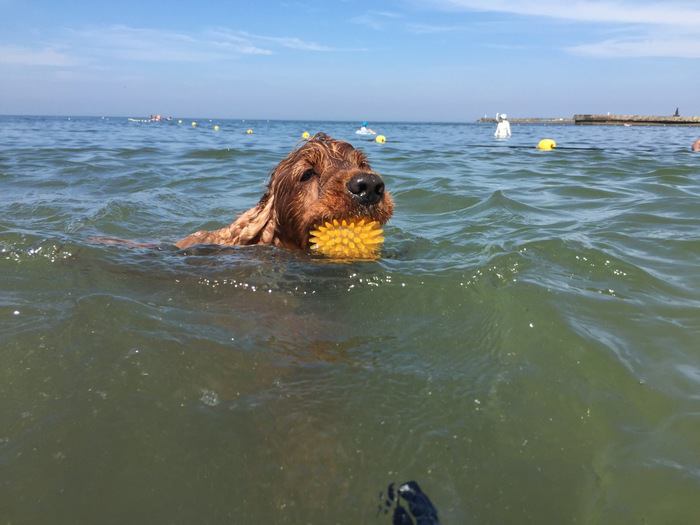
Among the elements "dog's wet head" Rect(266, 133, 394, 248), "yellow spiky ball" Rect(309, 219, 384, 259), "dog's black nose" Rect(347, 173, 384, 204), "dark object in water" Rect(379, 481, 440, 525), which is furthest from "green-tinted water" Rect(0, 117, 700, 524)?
"dog's black nose" Rect(347, 173, 384, 204)

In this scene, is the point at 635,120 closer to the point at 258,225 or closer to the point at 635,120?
the point at 635,120

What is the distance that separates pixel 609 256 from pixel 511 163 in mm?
12121

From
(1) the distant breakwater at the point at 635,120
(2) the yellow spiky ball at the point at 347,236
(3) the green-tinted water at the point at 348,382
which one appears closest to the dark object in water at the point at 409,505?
(3) the green-tinted water at the point at 348,382

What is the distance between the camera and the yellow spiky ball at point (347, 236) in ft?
14.8

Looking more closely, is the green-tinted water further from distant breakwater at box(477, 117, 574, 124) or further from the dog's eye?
distant breakwater at box(477, 117, 574, 124)

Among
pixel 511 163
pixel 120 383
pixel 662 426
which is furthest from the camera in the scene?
pixel 511 163

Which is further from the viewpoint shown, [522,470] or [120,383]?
[120,383]

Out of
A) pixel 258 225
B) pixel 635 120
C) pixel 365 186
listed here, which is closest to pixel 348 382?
pixel 365 186

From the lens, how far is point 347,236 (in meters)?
4.50

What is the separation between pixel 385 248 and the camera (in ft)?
19.4

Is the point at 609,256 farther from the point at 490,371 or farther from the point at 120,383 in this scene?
the point at 120,383

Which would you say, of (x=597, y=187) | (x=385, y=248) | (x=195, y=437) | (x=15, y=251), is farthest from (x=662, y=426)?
(x=597, y=187)

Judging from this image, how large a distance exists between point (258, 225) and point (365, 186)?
4.99 ft

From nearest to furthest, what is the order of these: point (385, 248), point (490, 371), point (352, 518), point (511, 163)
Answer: point (352, 518), point (490, 371), point (385, 248), point (511, 163)
